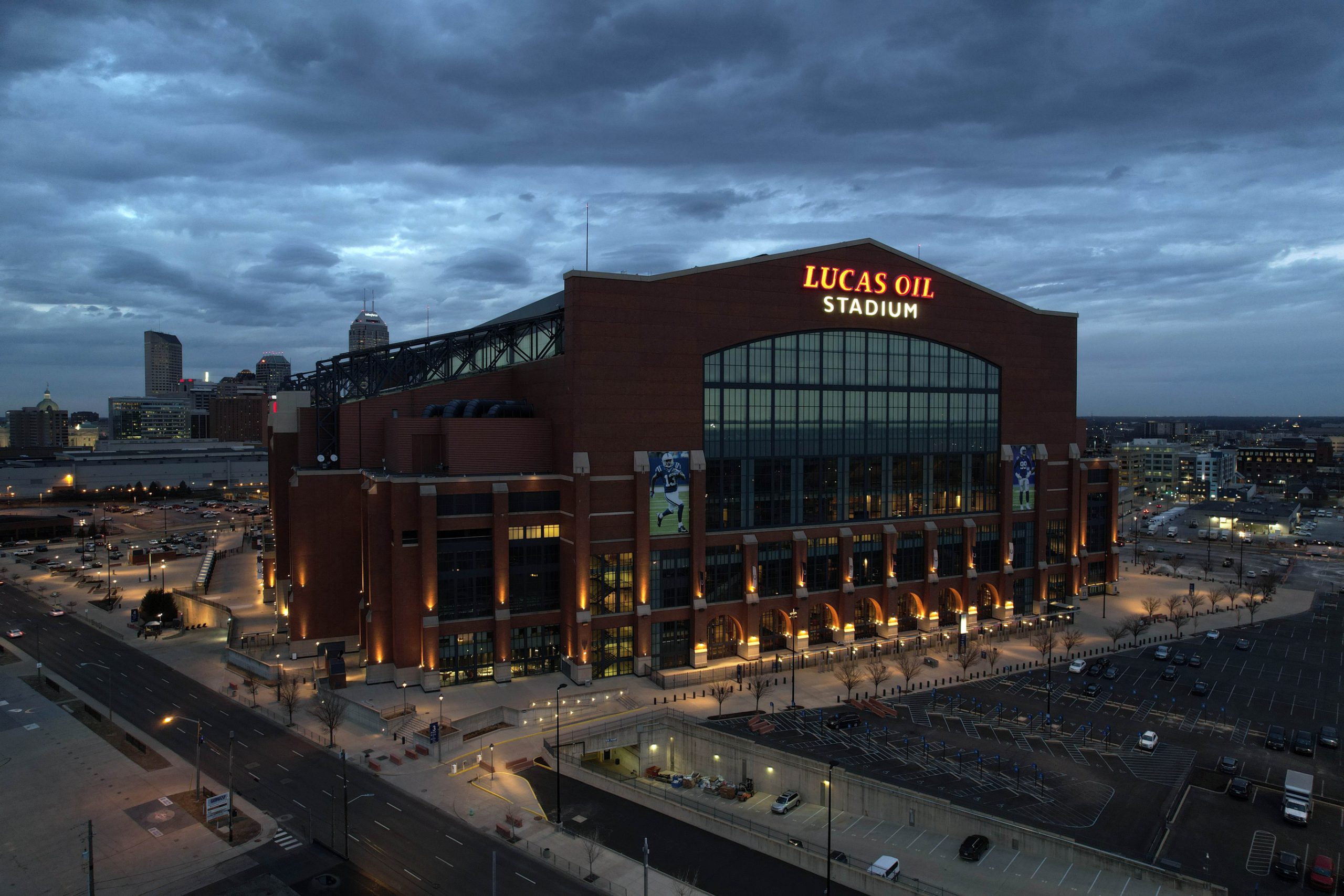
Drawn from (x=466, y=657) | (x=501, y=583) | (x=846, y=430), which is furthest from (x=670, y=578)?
(x=846, y=430)

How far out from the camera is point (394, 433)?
76812 mm

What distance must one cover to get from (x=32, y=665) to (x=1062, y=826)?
3667 inches

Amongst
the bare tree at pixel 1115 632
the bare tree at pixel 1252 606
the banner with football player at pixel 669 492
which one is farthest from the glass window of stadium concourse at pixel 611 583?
the bare tree at pixel 1252 606

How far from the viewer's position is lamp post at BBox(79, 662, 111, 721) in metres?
64.7

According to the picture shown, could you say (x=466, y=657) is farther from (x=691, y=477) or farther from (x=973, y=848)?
(x=973, y=848)

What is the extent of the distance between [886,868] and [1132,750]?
27719mm

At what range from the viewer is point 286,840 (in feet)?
148

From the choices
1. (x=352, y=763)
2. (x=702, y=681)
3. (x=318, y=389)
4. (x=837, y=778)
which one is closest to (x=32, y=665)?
(x=318, y=389)

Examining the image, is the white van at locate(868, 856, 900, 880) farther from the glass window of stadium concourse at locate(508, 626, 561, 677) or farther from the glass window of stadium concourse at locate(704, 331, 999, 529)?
the glass window of stadium concourse at locate(704, 331, 999, 529)

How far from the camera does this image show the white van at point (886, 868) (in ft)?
135

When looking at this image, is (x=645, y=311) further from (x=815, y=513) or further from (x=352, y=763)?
(x=352, y=763)

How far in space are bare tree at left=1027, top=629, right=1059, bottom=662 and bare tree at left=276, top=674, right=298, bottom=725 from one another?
2529 inches

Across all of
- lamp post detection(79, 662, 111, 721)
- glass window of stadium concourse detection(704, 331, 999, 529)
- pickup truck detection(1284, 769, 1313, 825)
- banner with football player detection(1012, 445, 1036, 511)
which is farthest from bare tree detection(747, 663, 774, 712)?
lamp post detection(79, 662, 111, 721)

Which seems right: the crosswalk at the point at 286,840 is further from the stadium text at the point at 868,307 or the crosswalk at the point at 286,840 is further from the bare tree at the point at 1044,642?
the stadium text at the point at 868,307
